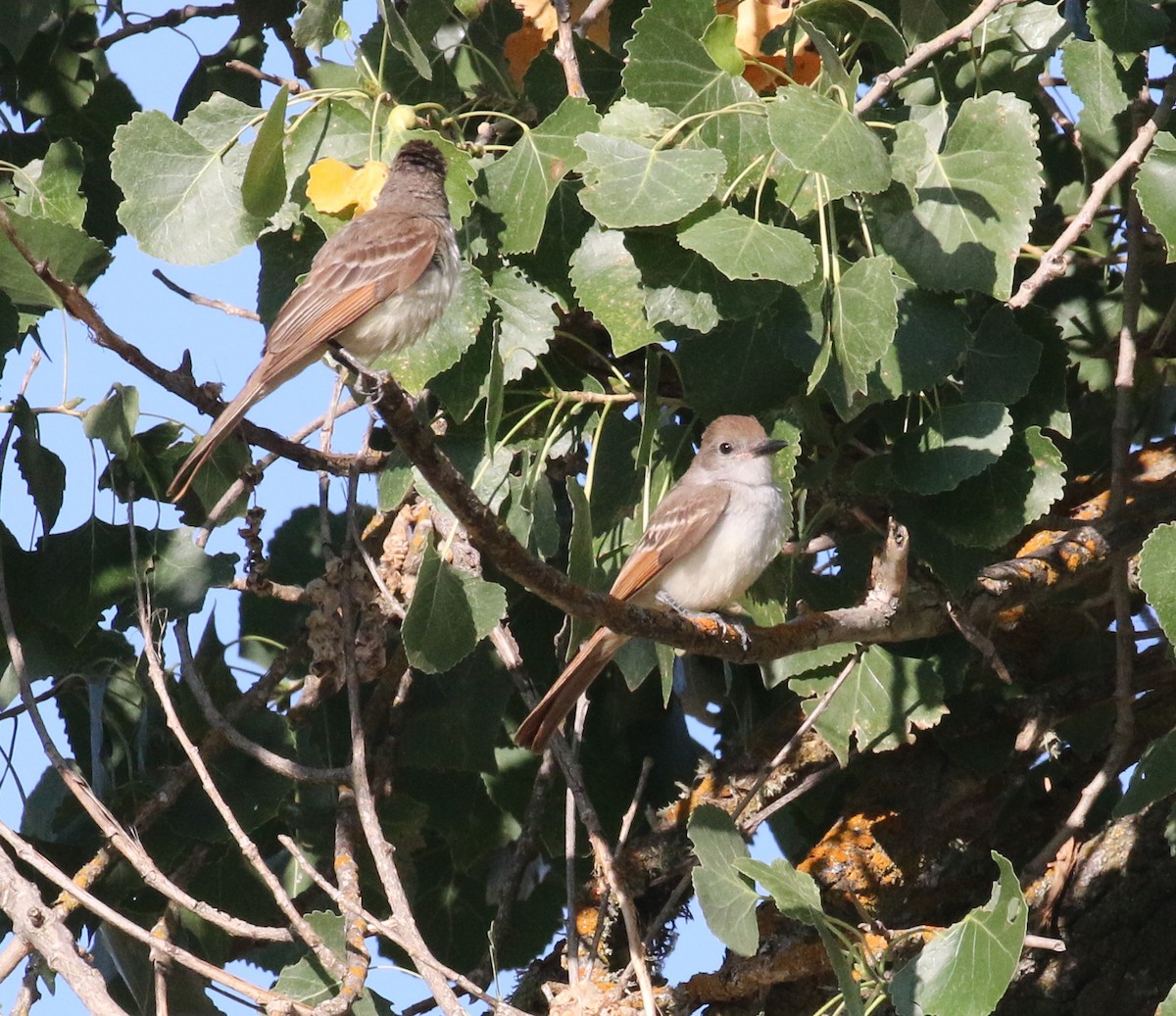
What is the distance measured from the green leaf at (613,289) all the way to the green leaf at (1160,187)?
1.29 m

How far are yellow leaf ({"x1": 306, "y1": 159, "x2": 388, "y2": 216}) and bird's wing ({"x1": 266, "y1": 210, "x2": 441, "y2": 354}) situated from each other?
531 millimetres

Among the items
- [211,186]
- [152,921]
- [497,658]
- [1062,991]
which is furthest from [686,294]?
[152,921]

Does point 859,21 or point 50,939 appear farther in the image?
point 859,21

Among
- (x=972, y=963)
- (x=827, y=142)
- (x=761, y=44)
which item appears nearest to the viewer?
(x=827, y=142)

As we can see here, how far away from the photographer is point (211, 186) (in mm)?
4359

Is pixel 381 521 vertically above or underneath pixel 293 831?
above

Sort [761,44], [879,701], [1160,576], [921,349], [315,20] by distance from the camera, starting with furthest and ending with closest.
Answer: [879,701] → [761,44] → [315,20] → [921,349] → [1160,576]

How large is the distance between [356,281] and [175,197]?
25.2 inches

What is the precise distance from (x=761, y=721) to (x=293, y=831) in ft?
5.61

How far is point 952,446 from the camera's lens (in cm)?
410

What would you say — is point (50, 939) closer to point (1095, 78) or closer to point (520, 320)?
point (520, 320)

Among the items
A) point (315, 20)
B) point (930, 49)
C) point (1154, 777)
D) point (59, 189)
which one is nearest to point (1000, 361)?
point (930, 49)

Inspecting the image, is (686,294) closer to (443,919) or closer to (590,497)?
(590,497)

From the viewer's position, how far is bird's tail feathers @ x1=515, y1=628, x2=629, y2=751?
4.46 metres
